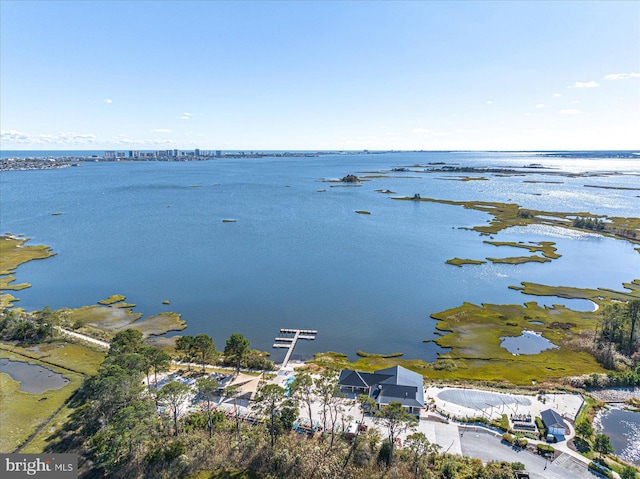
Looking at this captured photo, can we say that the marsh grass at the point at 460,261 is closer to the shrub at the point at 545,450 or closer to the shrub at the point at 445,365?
the shrub at the point at 445,365

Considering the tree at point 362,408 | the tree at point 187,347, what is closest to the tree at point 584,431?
the tree at point 362,408

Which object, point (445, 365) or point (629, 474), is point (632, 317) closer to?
point (445, 365)

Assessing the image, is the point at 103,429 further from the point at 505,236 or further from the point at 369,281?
the point at 505,236

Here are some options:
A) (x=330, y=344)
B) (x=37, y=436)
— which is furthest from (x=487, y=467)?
(x=37, y=436)

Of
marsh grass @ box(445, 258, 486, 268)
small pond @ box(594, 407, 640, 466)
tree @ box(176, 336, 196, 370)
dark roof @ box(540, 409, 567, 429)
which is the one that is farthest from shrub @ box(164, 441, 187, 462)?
marsh grass @ box(445, 258, 486, 268)

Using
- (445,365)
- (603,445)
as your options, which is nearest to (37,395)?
(445,365)

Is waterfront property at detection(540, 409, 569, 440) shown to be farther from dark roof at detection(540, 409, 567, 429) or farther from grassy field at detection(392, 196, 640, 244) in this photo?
grassy field at detection(392, 196, 640, 244)
